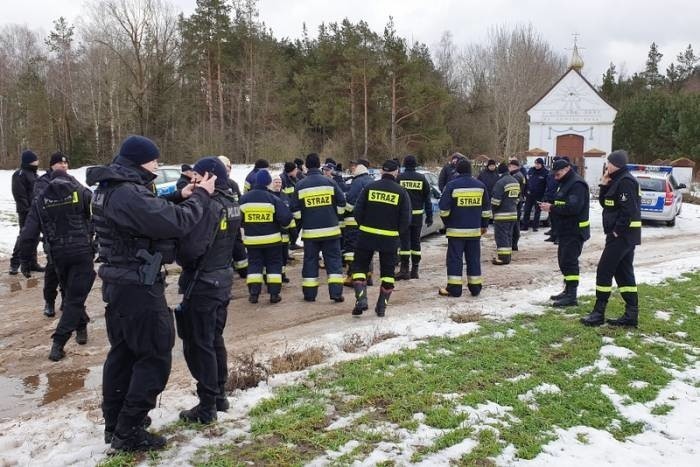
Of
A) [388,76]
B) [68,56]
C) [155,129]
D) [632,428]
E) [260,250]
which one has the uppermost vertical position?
[68,56]

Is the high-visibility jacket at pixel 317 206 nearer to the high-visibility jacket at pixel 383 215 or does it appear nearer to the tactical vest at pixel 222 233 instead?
the high-visibility jacket at pixel 383 215

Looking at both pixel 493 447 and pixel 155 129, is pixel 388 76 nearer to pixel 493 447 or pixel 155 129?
pixel 155 129

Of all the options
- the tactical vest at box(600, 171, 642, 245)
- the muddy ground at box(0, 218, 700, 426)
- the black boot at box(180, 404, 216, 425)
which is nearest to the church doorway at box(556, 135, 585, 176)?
the muddy ground at box(0, 218, 700, 426)

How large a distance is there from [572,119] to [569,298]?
93.7ft

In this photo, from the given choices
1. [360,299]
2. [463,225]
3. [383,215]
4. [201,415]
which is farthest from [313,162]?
[201,415]

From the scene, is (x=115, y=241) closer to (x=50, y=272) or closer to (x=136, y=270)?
(x=136, y=270)

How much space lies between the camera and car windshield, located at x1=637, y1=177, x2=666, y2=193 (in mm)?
16220

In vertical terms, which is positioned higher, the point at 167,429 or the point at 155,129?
the point at 155,129

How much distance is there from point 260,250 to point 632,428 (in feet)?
17.2

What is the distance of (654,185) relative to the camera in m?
16.3

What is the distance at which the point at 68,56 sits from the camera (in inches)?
1708

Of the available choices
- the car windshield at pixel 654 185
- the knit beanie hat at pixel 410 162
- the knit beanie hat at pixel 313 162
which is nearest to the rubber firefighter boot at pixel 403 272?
the knit beanie hat at pixel 410 162

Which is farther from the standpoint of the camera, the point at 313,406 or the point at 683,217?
the point at 683,217

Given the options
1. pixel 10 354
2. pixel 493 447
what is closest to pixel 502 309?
pixel 493 447
